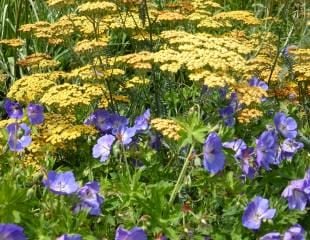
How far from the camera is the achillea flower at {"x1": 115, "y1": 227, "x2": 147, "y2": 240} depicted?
2.07m

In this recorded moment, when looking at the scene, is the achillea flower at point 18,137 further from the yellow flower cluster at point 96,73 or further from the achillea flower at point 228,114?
the achillea flower at point 228,114

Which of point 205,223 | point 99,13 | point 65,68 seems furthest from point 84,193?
point 65,68

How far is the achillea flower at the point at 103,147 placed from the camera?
8.57 ft

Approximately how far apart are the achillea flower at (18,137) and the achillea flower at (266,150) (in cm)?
74

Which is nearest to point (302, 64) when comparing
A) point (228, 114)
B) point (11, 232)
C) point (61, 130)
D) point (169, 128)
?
point (228, 114)

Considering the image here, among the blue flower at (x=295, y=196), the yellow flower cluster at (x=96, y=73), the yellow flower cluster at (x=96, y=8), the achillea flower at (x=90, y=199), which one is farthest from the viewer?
the yellow flower cluster at (x=96, y=73)

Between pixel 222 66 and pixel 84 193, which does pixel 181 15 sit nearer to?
pixel 222 66

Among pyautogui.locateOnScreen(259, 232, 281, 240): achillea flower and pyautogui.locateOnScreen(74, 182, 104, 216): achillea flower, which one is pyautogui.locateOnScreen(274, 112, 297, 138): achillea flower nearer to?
pyautogui.locateOnScreen(259, 232, 281, 240): achillea flower

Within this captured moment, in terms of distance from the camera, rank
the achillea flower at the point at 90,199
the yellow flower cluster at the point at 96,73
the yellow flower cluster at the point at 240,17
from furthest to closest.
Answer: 1. the yellow flower cluster at the point at 240,17
2. the yellow flower cluster at the point at 96,73
3. the achillea flower at the point at 90,199

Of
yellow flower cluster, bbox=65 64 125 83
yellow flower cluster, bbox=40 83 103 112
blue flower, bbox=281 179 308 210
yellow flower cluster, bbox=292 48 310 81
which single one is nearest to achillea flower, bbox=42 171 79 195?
yellow flower cluster, bbox=40 83 103 112

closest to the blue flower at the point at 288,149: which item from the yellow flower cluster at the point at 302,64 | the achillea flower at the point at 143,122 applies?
the yellow flower cluster at the point at 302,64

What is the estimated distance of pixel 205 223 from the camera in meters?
2.19

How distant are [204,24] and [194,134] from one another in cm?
111

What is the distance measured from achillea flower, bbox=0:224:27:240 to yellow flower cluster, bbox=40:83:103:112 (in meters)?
0.75
